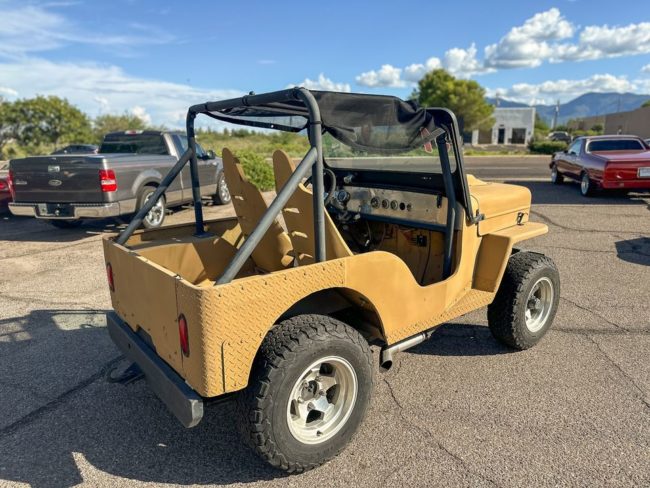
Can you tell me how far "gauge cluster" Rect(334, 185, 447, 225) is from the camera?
3.40 metres

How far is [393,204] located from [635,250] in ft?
17.6

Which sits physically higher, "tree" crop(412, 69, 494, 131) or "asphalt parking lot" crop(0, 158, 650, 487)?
"tree" crop(412, 69, 494, 131)

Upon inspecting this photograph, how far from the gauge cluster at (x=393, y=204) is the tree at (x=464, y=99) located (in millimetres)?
52518

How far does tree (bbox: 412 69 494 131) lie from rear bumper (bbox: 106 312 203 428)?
54.2 m

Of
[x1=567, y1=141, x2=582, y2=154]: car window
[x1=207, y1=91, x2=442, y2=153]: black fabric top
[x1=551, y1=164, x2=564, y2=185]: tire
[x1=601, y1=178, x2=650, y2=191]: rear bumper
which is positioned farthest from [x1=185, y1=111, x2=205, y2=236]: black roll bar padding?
[x1=551, y1=164, x2=564, y2=185]: tire

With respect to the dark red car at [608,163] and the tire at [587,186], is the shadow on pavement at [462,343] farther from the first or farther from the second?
the tire at [587,186]

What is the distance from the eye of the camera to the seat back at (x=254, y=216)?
10.8 ft

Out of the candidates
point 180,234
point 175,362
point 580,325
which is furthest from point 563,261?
point 175,362

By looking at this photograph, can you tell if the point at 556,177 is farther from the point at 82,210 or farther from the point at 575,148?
the point at 82,210

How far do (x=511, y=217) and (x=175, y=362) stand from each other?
2.78 metres

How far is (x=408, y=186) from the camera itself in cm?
362

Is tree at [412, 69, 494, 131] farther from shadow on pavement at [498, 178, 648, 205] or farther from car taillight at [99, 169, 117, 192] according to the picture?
car taillight at [99, 169, 117, 192]

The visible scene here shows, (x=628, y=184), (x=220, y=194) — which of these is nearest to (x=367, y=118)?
(x=220, y=194)

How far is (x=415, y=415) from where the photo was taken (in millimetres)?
3041
